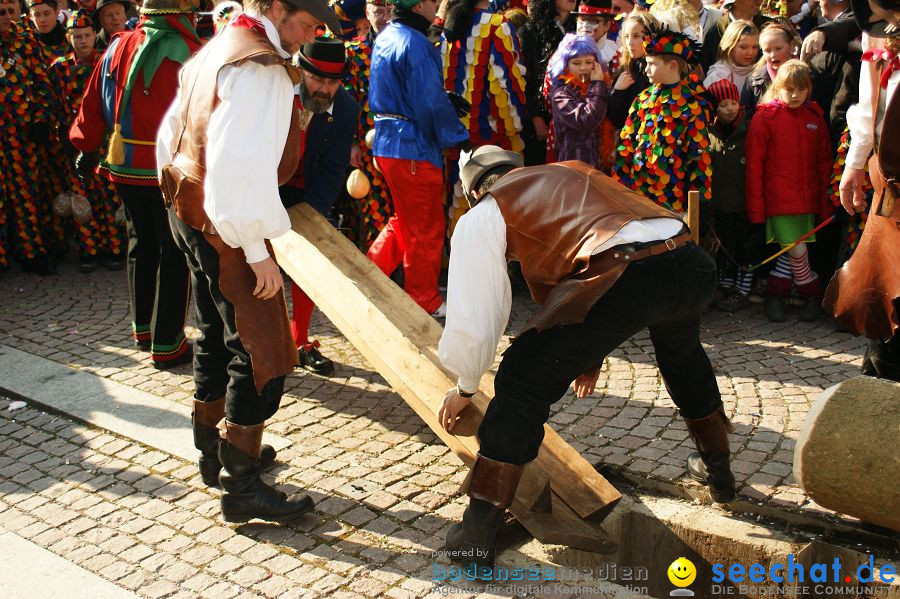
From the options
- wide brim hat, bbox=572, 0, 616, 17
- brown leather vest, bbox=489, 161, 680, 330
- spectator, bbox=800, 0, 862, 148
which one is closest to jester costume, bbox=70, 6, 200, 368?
wide brim hat, bbox=572, 0, 616, 17

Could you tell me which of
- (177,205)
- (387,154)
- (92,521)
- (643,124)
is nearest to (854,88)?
(643,124)

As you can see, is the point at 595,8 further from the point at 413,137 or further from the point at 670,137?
the point at 413,137

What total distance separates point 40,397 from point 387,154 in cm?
246

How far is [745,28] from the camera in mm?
6410

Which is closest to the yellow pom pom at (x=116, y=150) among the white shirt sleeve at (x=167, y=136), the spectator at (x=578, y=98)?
the white shirt sleeve at (x=167, y=136)

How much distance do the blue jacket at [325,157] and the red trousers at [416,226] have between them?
72cm

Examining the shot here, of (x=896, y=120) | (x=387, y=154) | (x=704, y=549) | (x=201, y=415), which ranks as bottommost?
(x=704, y=549)

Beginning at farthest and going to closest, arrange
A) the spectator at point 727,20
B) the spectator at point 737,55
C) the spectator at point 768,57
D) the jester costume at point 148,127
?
the spectator at point 727,20 → the spectator at point 737,55 → the spectator at point 768,57 → the jester costume at point 148,127

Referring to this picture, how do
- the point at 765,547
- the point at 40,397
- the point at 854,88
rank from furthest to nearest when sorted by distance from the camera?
the point at 854,88 → the point at 40,397 → the point at 765,547

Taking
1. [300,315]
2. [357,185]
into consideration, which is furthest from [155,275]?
[357,185]

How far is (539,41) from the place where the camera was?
7277mm

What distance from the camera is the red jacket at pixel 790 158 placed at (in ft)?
19.8

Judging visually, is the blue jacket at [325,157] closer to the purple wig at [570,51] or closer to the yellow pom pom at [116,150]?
the yellow pom pom at [116,150]

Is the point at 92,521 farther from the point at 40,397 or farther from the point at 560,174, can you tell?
the point at 560,174
